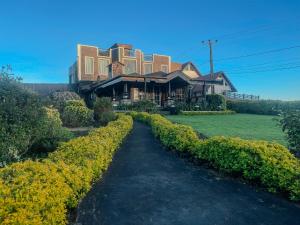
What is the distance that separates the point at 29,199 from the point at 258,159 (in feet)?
16.2

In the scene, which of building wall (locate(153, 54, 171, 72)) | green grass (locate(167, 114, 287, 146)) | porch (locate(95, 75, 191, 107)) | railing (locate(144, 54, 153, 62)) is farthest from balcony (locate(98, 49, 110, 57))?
green grass (locate(167, 114, 287, 146))

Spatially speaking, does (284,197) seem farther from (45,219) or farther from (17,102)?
(17,102)

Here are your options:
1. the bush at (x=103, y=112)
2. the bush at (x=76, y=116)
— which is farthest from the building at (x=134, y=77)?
the bush at (x=76, y=116)

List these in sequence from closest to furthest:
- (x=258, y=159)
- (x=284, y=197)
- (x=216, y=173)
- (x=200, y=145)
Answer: (x=284, y=197), (x=258, y=159), (x=216, y=173), (x=200, y=145)

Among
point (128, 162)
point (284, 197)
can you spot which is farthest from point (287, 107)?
point (128, 162)

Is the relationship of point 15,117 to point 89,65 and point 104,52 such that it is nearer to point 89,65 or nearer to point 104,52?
point 89,65

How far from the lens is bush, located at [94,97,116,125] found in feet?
64.6

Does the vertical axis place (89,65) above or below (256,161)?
above

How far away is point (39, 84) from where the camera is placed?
50375 mm

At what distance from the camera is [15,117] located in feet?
24.2

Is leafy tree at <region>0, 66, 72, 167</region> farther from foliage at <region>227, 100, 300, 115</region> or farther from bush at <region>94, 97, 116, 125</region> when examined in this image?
foliage at <region>227, 100, 300, 115</region>

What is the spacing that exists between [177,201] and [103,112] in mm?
15278

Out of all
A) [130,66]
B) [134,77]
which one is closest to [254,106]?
[134,77]

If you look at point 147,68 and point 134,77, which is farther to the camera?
point 147,68
